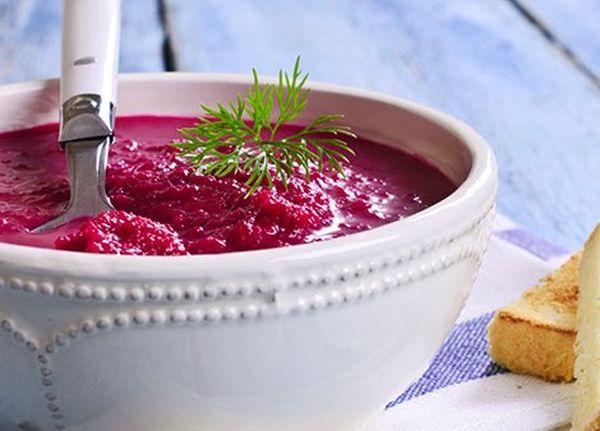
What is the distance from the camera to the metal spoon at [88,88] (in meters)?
1.55

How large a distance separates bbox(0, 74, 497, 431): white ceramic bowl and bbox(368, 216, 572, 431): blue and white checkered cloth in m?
0.19

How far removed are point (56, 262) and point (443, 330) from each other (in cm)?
50

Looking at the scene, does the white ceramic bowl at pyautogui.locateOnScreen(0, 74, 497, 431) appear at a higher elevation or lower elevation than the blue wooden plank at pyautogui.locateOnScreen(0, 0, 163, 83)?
lower

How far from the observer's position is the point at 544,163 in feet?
9.83

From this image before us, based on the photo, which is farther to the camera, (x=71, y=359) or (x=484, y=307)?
(x=484, y=307)

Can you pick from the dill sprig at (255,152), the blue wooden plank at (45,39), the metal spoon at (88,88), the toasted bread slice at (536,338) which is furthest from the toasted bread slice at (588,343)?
the blue wooden plank at (45,39)

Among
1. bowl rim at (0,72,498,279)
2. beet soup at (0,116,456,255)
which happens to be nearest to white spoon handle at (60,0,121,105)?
beet soup at (0,116,456,255)

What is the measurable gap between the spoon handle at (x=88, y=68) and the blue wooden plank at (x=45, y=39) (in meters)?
1.65

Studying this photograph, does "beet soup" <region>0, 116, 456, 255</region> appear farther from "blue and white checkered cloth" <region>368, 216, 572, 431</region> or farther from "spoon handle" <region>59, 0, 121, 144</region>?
"blue and white checkered cloth" <region>368, 216, 572, 431</region>

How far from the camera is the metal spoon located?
155cm

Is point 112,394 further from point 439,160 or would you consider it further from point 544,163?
point 544,163

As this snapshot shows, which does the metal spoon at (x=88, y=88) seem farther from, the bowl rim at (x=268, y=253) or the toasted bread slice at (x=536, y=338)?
the toasted bread slice at (x=536, y=338)

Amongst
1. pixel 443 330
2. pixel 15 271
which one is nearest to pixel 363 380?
pixel 443 330

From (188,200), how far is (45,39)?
2.44 metres
